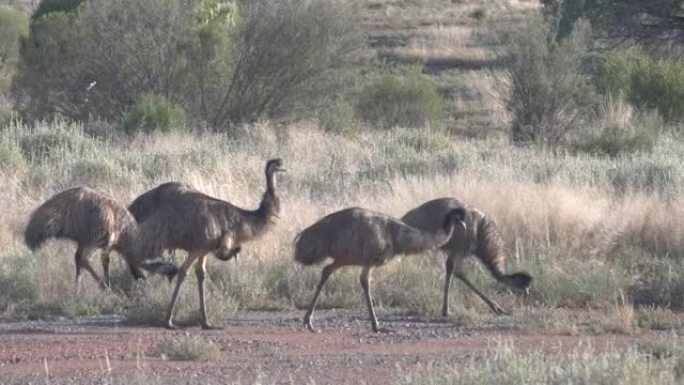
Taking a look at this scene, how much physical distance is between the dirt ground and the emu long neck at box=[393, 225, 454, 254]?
2.44 ft

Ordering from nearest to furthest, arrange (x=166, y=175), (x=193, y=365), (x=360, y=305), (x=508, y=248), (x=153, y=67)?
1. (x=193, y=365)
2. (x=360, y=305)
3. (x=508, y=248)
4. (x=166, y=175)
5. (x=153, y=67)

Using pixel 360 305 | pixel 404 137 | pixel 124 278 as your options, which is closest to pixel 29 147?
pixel 404 137

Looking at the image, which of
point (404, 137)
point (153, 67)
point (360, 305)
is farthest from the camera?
point (153, 67)

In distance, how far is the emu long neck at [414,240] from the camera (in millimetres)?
12367

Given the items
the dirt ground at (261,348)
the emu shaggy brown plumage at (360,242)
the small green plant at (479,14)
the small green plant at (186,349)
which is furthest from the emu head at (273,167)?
the small green plant at (479,14)

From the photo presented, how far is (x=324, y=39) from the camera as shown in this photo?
98.9ft

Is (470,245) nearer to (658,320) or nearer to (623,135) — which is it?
(658,320)

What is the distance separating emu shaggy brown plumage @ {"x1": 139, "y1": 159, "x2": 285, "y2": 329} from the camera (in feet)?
40.9

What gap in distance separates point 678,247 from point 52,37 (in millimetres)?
18717

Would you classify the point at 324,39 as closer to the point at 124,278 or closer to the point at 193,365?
the point at 124,278

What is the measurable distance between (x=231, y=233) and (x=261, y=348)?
151cm

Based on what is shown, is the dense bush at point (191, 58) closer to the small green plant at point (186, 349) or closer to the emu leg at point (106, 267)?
the emu leg at point (106, 267)

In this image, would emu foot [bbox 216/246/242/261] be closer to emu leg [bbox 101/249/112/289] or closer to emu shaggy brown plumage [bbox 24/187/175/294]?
emu shaggy brown plumage [bbox 24/187/175/294]

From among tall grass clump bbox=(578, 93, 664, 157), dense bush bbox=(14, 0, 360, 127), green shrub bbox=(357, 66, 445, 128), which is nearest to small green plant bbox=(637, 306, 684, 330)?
tall grass clump bbox=(578, 93, 664, 157)
